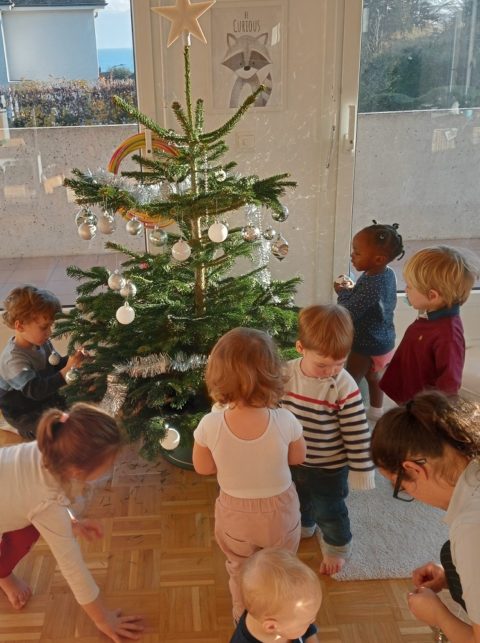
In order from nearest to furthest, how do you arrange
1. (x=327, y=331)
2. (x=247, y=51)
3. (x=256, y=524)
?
(x=256, y=524) < (x=327, y=331) < (x=247, y=51)

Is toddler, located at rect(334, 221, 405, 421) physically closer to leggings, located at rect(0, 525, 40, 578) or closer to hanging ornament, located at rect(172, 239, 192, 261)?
hanging ornament, located at rect(172, 239, 192, 261)

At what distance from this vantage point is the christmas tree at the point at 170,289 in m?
1.94

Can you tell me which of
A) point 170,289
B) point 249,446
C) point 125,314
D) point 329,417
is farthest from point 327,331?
point 170,289

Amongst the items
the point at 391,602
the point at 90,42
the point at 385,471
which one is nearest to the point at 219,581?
the point at 391,602

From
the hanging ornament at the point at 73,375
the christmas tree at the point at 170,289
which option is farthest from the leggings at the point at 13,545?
the hanging ornament at the point at 73,375

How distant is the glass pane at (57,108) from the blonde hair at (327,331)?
1621 millimetres

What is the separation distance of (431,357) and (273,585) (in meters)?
1.02

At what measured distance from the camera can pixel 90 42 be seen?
9.43 ft

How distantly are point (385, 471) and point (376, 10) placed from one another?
2400 mm

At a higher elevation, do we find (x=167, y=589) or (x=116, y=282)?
(x=116, y=282)

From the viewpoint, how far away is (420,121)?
3.09 metres

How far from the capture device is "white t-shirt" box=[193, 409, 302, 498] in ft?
4.93

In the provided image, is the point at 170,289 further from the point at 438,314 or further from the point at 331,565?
the point at 331,565

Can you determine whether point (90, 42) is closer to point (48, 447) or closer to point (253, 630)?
point (48, 447)
